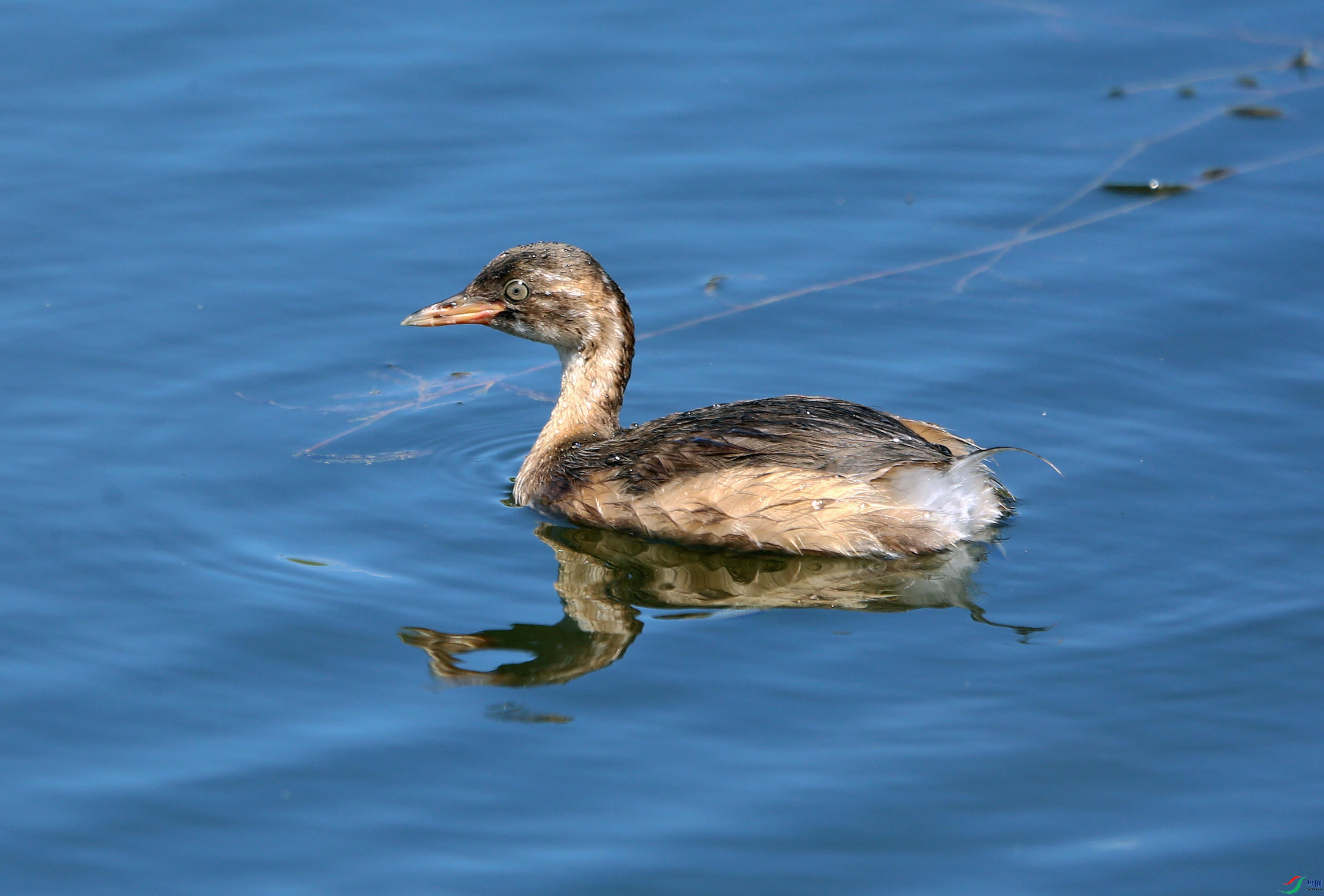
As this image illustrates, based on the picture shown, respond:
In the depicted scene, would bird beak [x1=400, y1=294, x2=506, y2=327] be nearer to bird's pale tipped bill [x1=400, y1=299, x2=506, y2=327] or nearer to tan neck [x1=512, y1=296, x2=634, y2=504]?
bird's pale tipped bill [x1=400, y1=299, x2=506, y2=327]

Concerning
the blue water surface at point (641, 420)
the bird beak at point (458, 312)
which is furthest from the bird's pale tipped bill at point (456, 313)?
the blue water surface at point (641, 420)

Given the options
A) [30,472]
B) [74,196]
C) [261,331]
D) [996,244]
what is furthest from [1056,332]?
[74,196]

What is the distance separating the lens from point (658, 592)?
6805mm

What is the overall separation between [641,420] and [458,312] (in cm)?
106

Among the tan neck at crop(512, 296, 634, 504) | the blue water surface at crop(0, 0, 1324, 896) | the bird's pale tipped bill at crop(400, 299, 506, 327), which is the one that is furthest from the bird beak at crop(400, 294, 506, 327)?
the blue water surface at crop(0, 0, 1324, 896)

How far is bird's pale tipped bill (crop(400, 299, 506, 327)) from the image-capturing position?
7.81m

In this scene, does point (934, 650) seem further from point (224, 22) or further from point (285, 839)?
point (224, 22)

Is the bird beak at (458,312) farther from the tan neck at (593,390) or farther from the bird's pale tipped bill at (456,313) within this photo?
the tan neck at (593,390)

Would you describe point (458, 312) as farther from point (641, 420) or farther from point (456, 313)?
point (641, 420)

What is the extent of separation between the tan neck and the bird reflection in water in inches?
22.3

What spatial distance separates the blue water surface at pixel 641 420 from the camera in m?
5.25

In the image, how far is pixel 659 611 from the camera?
6.59 m

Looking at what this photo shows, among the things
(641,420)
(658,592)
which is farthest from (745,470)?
(641,420)

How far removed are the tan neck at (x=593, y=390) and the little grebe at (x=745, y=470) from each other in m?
0.01
